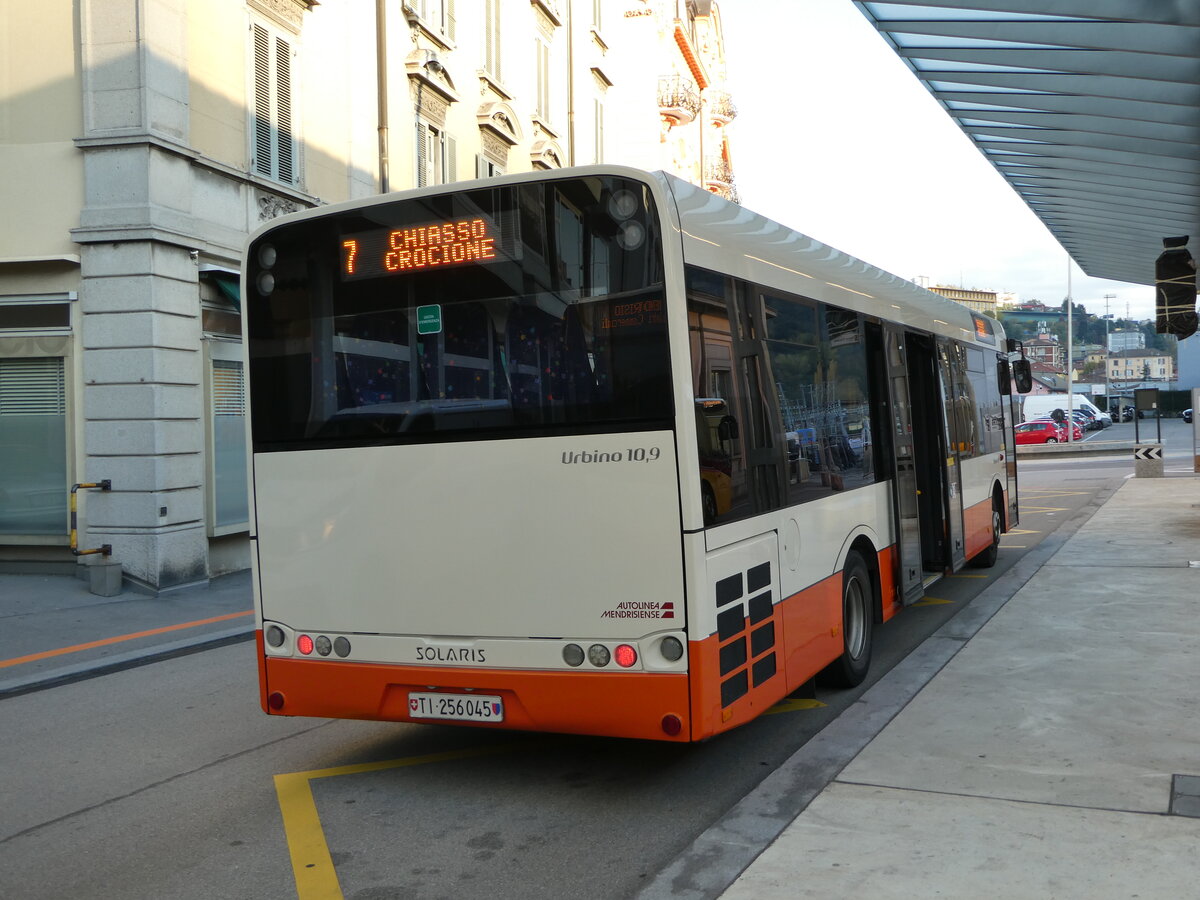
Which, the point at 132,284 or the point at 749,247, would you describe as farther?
the point at 132,284

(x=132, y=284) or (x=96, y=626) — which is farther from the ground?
(x=132, y=284)

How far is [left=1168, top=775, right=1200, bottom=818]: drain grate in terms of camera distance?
496 centimetres

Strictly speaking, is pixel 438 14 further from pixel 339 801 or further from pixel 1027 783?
pixel 1027 783

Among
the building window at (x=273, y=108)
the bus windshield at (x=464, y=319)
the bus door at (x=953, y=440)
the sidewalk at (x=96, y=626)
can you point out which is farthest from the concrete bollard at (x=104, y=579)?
the bus door at (x=953, y=440)

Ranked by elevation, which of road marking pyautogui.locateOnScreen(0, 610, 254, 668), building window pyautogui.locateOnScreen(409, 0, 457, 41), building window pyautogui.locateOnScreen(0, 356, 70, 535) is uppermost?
building window pyautogui.locateOnScreen(409, 0, 457, 41)

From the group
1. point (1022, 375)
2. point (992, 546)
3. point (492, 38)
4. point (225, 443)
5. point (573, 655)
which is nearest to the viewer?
point (573, 655)

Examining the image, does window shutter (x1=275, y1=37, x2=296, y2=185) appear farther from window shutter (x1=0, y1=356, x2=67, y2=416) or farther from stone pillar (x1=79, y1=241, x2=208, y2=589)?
window shutter (x1=0, y1=356, x2=67, y2=416)

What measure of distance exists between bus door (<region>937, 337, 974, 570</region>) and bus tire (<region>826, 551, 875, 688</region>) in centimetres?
298

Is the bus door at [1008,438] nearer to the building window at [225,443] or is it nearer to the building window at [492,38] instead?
the building window at [225,443]

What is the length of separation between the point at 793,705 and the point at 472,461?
3054mm

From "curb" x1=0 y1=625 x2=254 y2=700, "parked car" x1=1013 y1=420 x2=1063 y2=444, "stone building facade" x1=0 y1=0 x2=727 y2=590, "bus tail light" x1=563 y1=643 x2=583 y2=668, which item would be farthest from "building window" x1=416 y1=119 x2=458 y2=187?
"parked car" x1=1013 y1=420 x2=1063 y2=444

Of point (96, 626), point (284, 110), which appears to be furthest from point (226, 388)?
point (96, 626)

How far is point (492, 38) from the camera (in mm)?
23594

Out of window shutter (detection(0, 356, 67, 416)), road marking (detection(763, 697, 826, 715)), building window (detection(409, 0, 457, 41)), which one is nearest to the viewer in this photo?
road marking (detection(763, 697, 826, 715))
